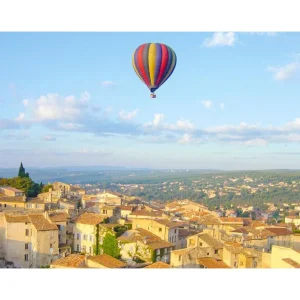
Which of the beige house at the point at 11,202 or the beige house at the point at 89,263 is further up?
the beige house at the point at 11,202

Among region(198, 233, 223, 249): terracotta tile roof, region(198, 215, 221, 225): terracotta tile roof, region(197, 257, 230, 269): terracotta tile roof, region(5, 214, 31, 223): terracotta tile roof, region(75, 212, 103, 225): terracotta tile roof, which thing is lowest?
region(197, 257, 230, 269): terracotta tile roof

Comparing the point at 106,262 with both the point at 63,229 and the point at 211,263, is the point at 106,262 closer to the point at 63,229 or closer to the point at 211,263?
the point at 211,263

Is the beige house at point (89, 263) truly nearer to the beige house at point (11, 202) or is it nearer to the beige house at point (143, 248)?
the beige house at point (143, 248)

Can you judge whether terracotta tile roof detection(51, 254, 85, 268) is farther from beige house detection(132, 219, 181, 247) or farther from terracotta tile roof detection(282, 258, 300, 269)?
terracotta tile roof detection(282, 258, 300, 269)

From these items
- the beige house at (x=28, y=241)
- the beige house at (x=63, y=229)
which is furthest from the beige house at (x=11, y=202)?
the beige house at (x=28, y=241)

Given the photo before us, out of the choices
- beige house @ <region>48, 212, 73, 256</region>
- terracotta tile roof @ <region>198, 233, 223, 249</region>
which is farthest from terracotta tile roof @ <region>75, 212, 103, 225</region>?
terracotta tile roof @ <region>198, 233, 223, 249</region>

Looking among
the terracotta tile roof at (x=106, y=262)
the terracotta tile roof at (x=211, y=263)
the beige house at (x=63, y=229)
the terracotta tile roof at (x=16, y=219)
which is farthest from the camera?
the beige house at (x=63, y=229)

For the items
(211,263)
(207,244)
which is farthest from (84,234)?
(211,263)

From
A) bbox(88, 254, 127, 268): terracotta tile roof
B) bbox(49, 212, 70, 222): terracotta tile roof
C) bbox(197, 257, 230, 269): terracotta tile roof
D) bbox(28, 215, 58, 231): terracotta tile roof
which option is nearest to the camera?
bbox(88, 254, 127, 268): terracotta tile roof

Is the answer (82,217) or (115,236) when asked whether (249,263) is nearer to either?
(115,236)
